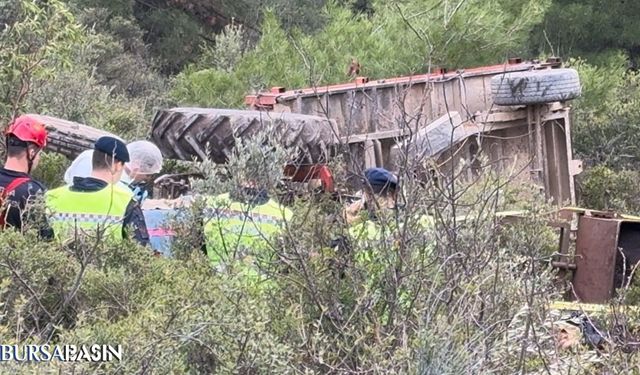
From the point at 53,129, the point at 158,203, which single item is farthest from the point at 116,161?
the point at 53,129

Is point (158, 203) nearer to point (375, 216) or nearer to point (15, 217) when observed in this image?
point (15, 217)

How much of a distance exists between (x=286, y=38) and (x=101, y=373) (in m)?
11.2

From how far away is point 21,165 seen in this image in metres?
4.80

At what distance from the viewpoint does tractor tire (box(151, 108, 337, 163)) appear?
7.49 meters

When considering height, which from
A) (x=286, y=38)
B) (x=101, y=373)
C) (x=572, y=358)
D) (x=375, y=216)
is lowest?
(x=572, y=358)

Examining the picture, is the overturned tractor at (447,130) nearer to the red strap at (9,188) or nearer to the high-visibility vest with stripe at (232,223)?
the red strap at (9,188)

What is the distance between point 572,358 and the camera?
3.52 meters

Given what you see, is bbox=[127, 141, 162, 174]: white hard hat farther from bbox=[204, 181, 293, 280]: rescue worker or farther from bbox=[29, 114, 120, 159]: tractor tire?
bbox=[29, 114, 120, 159]: tractor tire

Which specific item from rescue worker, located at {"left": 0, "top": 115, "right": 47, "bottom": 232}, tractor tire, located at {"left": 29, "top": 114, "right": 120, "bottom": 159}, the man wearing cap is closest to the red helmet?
rescue worker, located at {"left": 0, "top": 115, "right": 47, "bottom": 232}

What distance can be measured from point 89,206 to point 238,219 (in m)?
0.66

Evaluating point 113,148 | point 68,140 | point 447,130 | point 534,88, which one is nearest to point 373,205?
point 113,148

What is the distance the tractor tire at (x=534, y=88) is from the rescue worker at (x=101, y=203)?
533 cm

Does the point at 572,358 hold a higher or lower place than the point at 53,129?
lower

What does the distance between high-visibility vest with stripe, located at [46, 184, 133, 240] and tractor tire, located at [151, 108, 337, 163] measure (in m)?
A: 2.56
